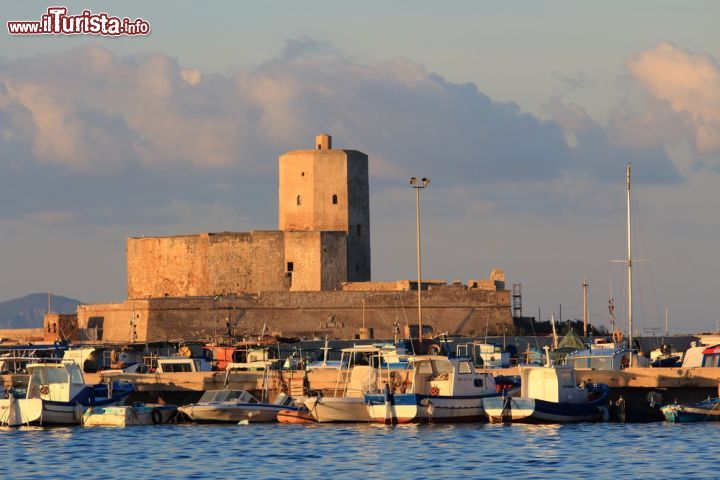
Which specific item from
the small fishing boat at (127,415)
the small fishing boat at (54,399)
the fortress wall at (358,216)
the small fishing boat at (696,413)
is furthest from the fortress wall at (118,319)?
the small fishing boat at (696,413)

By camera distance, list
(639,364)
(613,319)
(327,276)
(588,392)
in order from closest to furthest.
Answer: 1. (588,392)
2. (639,364)
3. (613,319)
4. (327,276)

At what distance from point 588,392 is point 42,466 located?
15.1m

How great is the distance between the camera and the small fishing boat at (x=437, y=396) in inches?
1699

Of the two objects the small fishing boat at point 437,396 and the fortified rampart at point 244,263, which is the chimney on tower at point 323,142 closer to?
the fortified rampart at point 244,263

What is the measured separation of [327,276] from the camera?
7619 centimetres

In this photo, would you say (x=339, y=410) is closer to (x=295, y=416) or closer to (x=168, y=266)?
(x=295, y=416)

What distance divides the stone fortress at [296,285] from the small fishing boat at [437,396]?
2889 cm

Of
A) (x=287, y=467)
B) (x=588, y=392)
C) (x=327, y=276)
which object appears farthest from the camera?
(x=327, y=276)

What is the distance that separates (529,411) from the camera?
141ft

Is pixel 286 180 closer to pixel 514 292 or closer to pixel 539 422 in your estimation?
pixel 514 292

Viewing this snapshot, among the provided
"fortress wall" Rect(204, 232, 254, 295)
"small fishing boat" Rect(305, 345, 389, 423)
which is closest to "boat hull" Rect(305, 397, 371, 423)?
"small fishing boat" Rect(305, 345, 389, 423)

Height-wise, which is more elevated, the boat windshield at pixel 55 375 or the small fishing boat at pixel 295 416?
the boat windshield at pixel 55 375

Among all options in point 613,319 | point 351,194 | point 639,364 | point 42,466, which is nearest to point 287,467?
point 42,466

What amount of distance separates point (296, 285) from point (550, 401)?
34013 mm
